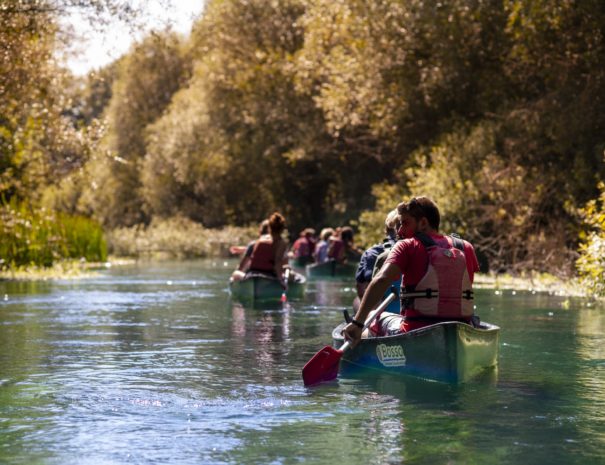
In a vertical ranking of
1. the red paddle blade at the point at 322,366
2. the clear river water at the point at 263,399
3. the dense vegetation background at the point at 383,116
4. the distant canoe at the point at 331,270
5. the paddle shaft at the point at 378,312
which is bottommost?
the clear river water at the point at 263,399

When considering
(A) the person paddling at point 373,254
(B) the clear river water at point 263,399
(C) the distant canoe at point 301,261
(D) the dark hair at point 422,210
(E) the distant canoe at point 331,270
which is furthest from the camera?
(C) the distant canoe at point 301,261

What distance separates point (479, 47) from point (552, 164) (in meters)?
4.93

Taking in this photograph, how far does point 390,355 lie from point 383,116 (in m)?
26.6

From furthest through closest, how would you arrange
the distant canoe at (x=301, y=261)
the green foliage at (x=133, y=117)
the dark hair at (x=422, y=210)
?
the green foliage at (x=133, y=117) → the distant canoe at (x=301, y=261) → the dark hair at (x=422, y=210)

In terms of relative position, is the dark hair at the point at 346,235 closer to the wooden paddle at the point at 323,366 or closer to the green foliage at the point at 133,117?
the wooden paddle at the point at 323,366

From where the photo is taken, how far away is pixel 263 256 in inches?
862

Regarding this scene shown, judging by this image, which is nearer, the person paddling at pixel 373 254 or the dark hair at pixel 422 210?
the dark hair at pixel 422 210

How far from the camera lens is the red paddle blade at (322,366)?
426 inches

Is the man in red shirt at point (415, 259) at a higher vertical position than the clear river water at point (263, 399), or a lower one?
higher

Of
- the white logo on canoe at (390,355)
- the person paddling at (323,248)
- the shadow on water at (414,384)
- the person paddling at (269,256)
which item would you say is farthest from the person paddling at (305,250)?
the white logo on canoe at (390,355)

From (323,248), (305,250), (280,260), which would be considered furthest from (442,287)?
(305,250)

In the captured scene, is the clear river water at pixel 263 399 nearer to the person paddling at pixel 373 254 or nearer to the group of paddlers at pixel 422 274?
the group of paddlers at pixel 422 274

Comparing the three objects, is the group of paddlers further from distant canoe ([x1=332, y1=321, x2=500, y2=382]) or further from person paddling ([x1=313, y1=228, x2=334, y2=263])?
person paddling ([x1=313, y1=228, x2=334, y2=263])

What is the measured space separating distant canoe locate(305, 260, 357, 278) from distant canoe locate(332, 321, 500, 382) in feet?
66.9
